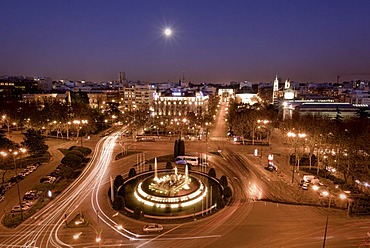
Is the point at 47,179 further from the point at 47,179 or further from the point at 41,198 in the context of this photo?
the point at 41,198

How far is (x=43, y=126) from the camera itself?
192 feet

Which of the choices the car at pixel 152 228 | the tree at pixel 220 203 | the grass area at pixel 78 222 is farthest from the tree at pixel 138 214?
the tree at pixel 220 203

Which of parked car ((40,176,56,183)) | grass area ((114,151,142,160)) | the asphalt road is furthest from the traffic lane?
grass area ((114,151,142,160))

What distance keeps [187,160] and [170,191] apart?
40.6 ft

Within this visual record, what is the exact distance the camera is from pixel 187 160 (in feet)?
133

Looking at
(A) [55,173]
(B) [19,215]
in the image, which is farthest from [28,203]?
(A) [55,173]

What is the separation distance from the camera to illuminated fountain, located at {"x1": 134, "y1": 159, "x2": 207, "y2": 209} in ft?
87.8

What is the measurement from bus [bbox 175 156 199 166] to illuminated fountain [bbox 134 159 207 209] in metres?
7.03

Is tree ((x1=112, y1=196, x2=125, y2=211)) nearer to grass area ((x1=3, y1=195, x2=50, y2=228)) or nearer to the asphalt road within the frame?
the asphalt road

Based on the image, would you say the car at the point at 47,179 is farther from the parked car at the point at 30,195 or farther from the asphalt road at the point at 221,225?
the parked car at the point at 30,195

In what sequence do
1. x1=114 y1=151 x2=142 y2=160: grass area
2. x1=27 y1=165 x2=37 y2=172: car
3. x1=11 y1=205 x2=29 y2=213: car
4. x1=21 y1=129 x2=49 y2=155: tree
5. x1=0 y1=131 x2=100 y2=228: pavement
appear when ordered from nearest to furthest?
1. x1=11 y1=205 x2=29 y2=213: car
2. x1=0 y1=131 x2=100 y2=228: pavement
3. x1=27 y1=165 x2=37 y2=172: car
4. x1=21 y1=129 x2=49 y2=155: tree
5. x1=114 y1=151 x2=142 y2=160: grass area

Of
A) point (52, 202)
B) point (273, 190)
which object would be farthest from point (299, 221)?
point (52, 202)

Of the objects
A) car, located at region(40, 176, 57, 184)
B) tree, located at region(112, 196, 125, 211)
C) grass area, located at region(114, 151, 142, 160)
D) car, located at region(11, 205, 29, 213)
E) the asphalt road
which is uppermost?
grass area, located at region(114, 151, 142, 160)

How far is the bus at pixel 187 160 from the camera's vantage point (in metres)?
39.6
